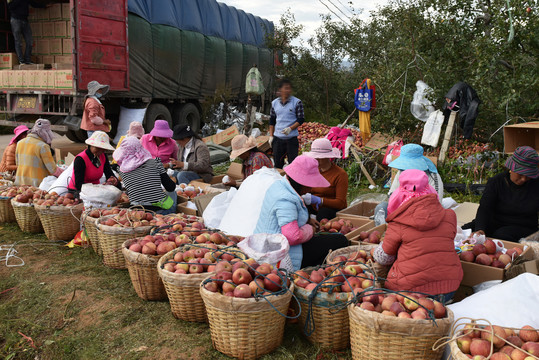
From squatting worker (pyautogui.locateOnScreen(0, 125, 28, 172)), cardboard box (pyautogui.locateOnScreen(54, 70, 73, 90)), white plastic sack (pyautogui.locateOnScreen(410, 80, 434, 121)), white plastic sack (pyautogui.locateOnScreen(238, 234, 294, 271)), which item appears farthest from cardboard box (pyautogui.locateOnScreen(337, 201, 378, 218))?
cardboard box (pyautogui.locateOnScreen(54, 70, 73, 90))

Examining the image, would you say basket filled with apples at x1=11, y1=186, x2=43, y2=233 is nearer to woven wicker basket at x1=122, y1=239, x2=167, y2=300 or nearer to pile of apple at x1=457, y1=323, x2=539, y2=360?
woven wicker basket at x1=122, y1=239, x2=167, y2=300

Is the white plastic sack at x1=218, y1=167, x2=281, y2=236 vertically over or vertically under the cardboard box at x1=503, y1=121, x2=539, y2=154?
under

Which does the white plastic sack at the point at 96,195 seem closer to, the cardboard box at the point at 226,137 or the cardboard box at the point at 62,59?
the cardboard box at the point at 226,137

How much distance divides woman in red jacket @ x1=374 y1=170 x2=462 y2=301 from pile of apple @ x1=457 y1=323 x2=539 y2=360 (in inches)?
23.7

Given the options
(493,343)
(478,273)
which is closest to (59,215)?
(478,273)

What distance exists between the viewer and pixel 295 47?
55.8ft

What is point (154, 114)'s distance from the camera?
A: 1255 cm

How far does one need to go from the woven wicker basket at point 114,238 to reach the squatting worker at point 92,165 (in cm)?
110

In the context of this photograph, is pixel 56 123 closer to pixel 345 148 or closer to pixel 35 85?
pixel 35 85

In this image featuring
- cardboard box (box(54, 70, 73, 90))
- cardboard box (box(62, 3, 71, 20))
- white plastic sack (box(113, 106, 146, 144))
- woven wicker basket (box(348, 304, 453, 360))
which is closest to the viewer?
woven wicker basket (box(348, 304, 453, 360))

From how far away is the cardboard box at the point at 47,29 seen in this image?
11273 millimetres

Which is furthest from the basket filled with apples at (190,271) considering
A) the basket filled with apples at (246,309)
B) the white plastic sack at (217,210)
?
the white plastic sack at (217,210)

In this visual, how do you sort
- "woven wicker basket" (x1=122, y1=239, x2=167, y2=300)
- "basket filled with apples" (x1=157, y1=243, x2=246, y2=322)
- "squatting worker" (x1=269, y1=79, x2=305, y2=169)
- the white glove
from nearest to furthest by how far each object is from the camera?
"basket filled with apples" (x1=157, y1=243, x2=246, y2=322) → "woven wicker basket" (x1=122, y1=239, x2=167, y2=300) → the white glove → "squatting worker" (x1=269, y1=79, x2=305, y2=169)

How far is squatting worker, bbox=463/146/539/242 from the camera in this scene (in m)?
4.58
